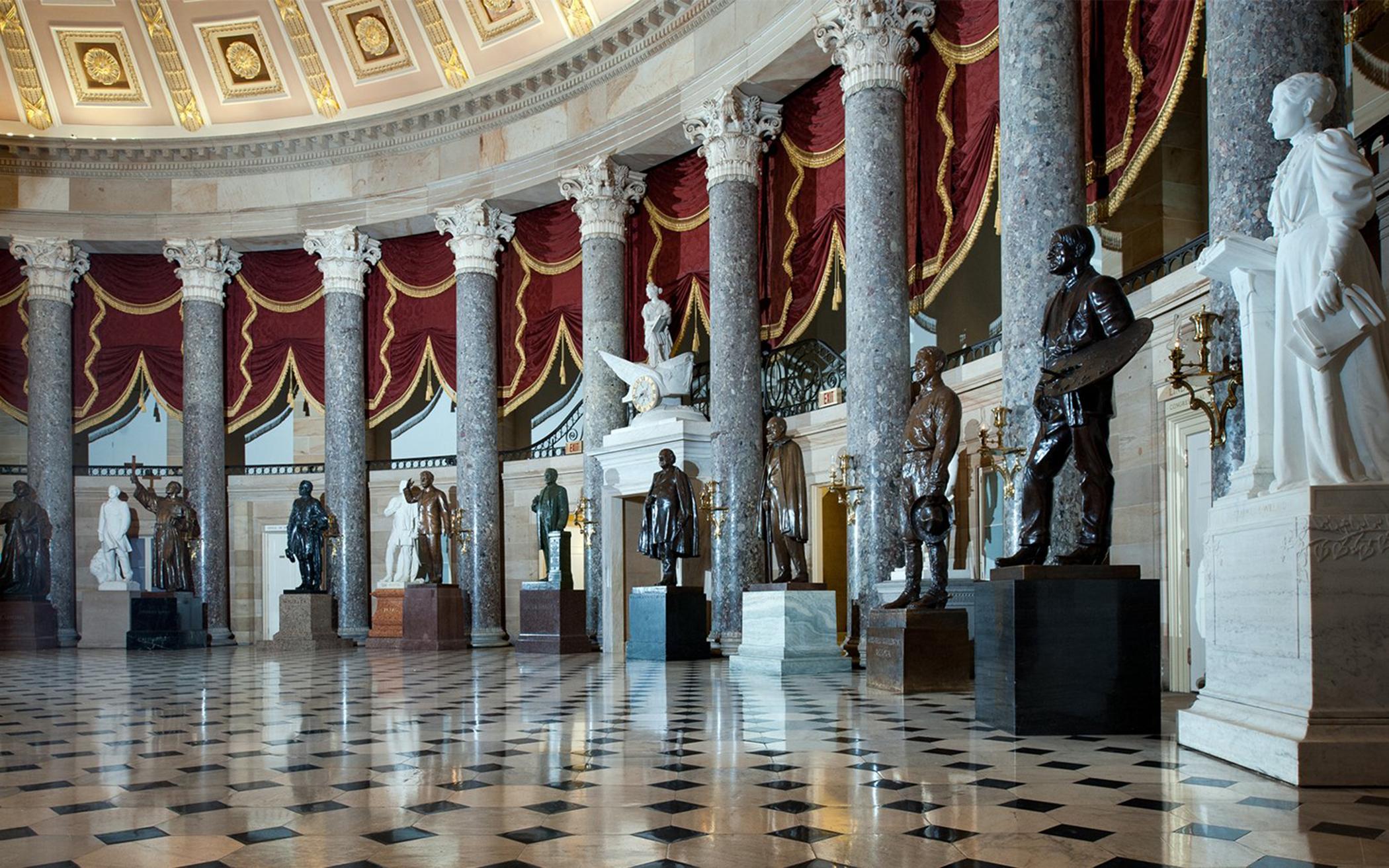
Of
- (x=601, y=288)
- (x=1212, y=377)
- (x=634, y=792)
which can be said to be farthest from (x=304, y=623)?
(x=1212, y=377)

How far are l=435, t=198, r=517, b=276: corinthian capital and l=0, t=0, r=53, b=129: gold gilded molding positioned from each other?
818 centimetres

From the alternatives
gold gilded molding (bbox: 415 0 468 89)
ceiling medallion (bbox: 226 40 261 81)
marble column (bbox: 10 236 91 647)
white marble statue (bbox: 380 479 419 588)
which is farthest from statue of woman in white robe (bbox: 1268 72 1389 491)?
marble column (bbox: 10 236 91 647)

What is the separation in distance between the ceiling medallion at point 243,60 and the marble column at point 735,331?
10.3m

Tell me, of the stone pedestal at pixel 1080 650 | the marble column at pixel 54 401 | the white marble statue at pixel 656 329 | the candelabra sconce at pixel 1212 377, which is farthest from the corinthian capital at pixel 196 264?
the candelabra sconce at pixel 1212 377

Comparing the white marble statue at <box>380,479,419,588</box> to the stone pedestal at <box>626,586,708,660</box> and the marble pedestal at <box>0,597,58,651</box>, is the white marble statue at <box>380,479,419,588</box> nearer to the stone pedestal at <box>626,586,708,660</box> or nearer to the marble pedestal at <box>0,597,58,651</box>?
the marble pedestal at <box>0,597,58,651</box>

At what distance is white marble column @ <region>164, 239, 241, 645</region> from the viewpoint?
872 inches

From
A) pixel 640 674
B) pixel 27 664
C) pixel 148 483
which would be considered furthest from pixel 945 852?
pixel 148 483

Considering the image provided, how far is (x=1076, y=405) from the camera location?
6.95m

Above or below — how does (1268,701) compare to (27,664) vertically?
above

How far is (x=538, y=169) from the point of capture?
20.1 meters

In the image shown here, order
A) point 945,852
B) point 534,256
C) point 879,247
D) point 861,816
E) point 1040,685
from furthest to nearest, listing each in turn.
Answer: point 534,256 → point 879,247 → point 1040,685 → point 861,816 → point 945,852

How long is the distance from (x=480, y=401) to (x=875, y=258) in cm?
902

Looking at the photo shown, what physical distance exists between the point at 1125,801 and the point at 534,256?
17.7 m

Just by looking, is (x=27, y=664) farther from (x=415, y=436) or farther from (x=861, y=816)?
A: (x=861, y=816)
